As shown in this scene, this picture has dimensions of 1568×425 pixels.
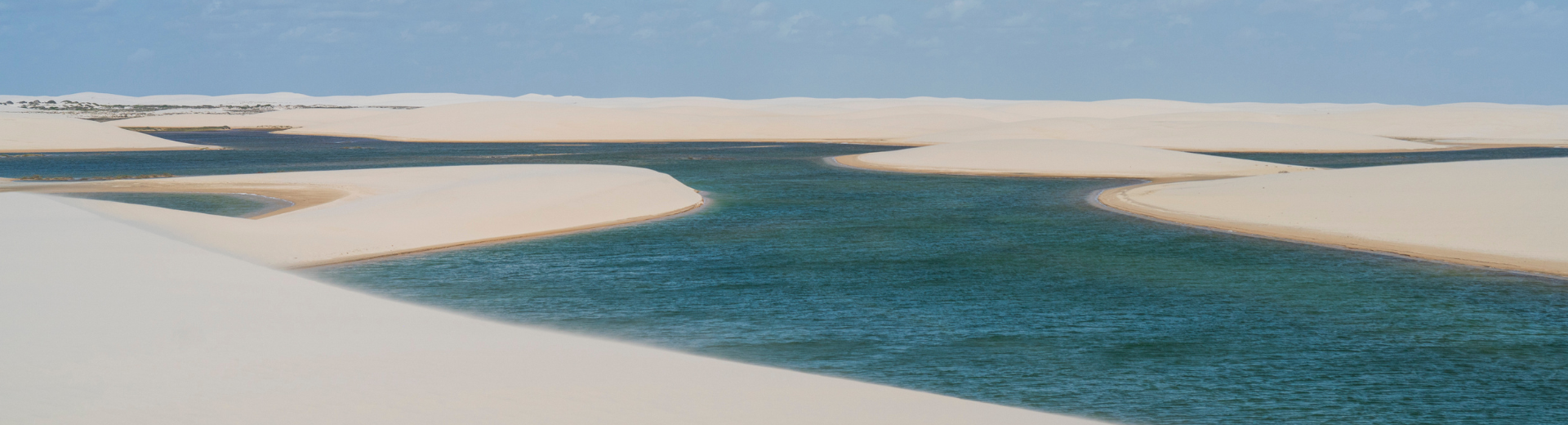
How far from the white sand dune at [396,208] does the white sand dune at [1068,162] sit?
48.0 feet

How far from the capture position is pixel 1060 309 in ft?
43.2

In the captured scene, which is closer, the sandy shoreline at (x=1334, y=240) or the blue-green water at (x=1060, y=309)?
the blue-green water at (x=1060, y=309)

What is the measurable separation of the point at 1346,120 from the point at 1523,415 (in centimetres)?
9539

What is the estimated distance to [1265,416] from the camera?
342 inches

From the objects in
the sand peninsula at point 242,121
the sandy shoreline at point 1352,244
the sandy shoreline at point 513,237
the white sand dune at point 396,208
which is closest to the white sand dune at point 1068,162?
the sandy shoreline at point 1352,244

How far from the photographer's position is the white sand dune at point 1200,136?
197 ft

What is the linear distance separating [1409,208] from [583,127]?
2626 inches

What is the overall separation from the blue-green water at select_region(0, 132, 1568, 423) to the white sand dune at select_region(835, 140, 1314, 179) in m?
15.2

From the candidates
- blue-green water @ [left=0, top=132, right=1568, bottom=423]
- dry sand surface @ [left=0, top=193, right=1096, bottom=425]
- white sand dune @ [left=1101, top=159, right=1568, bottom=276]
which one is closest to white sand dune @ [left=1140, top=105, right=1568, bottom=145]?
white sand dune @ [left=1101, top=159, right=1568, bottom=276]

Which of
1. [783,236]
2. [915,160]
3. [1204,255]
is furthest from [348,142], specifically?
[1204,255]

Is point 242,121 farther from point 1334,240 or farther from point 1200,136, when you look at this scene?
point 1334,240

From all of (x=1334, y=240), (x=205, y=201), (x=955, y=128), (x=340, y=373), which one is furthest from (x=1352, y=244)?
(x=955, y=128)

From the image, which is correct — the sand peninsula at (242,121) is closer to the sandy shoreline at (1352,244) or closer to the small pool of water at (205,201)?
the small pool of water at (205,201)

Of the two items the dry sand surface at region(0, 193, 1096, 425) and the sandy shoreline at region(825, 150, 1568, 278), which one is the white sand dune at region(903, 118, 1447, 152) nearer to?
the sandy shoreline at region(825, 150, 1568, 278)
